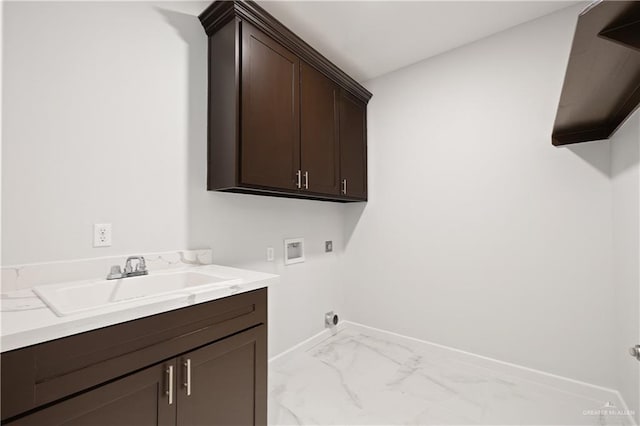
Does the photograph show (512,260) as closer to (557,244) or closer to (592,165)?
(557,244)

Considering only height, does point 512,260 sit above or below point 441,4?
below

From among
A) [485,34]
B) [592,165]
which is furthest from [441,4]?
[592,165]

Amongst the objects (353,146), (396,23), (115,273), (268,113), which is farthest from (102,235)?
(396,23)

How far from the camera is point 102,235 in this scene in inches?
53.7

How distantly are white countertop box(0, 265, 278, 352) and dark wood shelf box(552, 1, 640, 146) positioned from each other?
1.48m

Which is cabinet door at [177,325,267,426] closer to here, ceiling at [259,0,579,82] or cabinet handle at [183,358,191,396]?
cabinet handle at [183,358,191,396]

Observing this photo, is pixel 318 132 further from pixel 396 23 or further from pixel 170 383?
pixel 170 383

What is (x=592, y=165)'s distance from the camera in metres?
1.82

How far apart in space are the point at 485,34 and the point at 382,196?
4.78 feet

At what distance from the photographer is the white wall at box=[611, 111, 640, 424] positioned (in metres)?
1.42

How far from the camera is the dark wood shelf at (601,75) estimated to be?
0.85 metres

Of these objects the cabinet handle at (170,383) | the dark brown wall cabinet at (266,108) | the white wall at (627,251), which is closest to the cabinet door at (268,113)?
the dark brown wall cabinet at (266,108)

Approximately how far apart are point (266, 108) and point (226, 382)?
4.72 ft

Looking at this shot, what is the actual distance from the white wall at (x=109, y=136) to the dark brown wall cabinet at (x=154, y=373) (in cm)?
65
